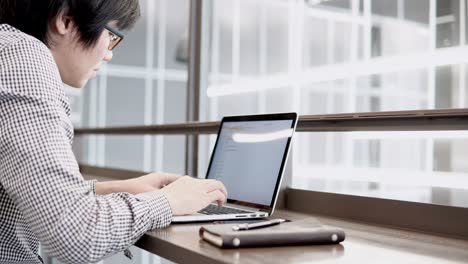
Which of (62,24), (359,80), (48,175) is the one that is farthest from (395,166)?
(48,175)

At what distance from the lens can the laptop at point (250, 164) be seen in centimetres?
114

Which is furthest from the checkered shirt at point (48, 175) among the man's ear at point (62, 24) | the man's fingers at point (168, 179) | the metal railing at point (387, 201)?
the metal railing at point (387, 201)

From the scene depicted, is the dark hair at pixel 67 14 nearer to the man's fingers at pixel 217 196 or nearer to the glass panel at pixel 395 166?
the man's fingers at pixel 217 196

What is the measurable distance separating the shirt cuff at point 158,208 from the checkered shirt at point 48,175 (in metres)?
0.01

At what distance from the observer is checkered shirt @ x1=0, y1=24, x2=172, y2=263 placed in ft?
2.62

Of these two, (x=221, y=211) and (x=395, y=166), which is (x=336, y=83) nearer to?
(x=395, y=166)

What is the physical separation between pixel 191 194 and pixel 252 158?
0.27m

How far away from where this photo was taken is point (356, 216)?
1260mm

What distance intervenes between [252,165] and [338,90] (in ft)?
6.73

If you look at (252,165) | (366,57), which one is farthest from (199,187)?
(366,57)

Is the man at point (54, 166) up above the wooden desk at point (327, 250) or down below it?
above

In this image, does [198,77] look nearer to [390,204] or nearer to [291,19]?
[291,19]

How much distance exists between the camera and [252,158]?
1274 millimetres

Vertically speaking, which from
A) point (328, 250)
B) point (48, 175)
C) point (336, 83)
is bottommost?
point (328, 250)
